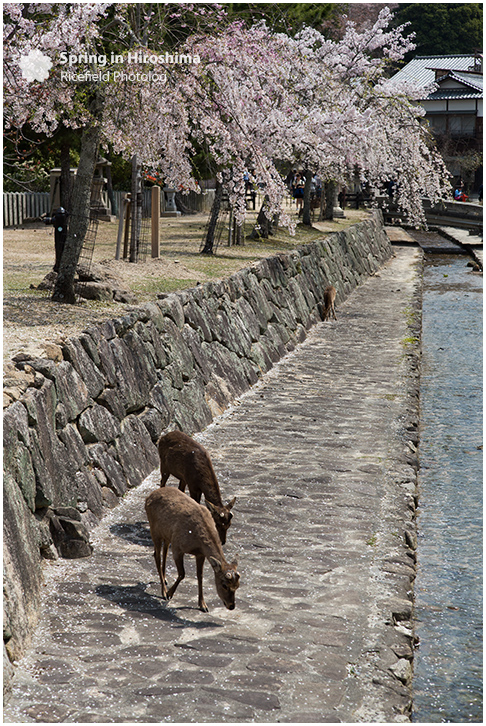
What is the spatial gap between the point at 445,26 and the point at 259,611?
68.2 m

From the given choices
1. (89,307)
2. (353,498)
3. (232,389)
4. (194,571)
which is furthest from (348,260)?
(194,571)

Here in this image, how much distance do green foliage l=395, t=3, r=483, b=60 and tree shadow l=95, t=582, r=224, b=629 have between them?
64.6 m

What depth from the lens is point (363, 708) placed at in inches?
200

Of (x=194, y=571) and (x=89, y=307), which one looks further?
(x=89, y=307)

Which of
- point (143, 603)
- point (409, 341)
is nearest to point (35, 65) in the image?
point (143, 603)

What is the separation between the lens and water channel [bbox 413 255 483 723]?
6.73 m

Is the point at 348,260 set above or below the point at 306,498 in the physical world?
above

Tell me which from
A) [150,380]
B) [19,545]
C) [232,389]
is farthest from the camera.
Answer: [232,389]

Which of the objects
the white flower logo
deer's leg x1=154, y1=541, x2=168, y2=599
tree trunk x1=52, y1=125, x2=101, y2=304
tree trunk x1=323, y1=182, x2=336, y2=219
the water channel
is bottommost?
the water channel

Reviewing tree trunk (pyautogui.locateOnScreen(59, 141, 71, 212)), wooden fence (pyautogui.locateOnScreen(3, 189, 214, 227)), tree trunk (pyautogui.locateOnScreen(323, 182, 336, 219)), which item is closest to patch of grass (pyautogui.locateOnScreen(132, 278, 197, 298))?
wooden fence (pyautogui.locateOnScreen(3, 189, 214, 227))

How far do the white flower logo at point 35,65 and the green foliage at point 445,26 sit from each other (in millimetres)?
58487

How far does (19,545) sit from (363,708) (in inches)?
109

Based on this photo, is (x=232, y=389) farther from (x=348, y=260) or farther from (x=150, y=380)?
(x=348, y=260)

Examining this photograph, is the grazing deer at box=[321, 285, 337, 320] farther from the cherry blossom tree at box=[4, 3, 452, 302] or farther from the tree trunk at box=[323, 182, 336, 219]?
the tree trunk at box=[323, 182, 336, 219]
